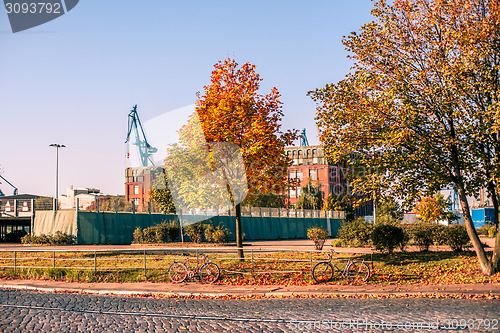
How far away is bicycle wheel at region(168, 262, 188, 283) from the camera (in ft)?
59.1

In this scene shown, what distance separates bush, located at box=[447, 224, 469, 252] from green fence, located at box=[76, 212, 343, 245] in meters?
25.2

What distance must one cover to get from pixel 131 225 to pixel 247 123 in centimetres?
2315

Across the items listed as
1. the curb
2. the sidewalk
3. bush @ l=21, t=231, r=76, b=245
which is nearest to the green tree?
bush @ l=21, t=231, r=76, b=245

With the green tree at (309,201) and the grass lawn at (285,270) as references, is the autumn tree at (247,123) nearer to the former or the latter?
the grass lawn at (285,270)

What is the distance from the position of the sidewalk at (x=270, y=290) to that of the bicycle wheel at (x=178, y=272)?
1.12 feet

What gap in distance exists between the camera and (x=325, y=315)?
11.5 meters

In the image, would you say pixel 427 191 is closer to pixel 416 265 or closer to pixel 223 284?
pixel 416 265

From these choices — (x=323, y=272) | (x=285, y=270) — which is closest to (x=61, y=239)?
(x=285, y=270)

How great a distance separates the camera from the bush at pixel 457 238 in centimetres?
2431

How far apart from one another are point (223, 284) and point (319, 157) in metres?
122

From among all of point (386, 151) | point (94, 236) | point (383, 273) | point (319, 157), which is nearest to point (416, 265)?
point (383, 273)

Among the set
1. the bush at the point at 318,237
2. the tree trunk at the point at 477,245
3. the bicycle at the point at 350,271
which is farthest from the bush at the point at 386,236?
the bush at the point at 318,237

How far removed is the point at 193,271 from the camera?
59.7ft

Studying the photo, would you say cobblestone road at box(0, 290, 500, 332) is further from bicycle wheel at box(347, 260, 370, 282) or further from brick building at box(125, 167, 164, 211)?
brick building at box(125, 167, 164, 211)
